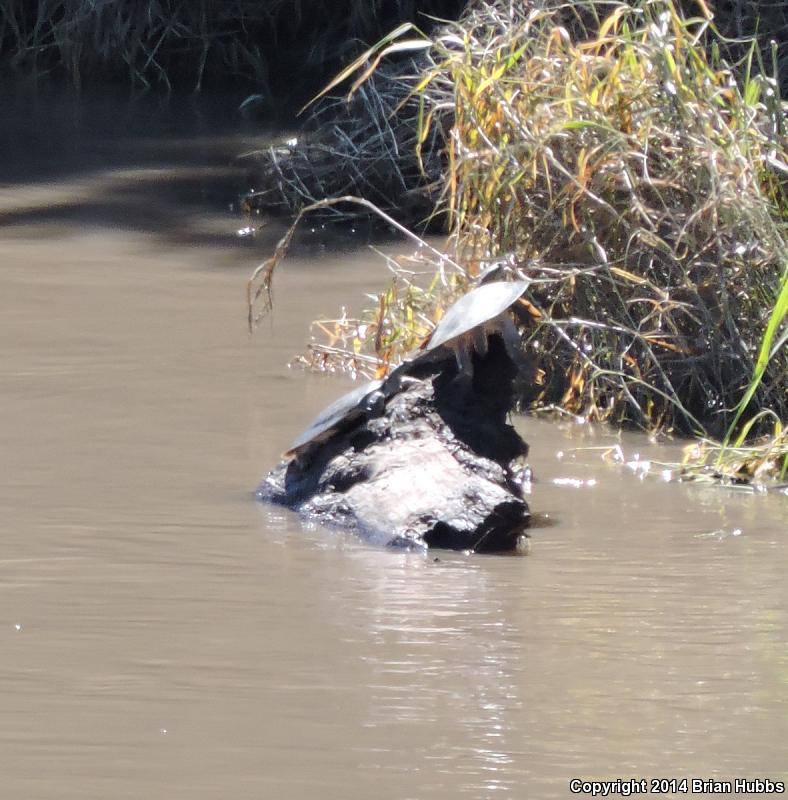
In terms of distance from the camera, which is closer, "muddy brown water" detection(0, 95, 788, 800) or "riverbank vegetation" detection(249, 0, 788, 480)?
"muddy brown water" detection(0, 95, 788, 800)

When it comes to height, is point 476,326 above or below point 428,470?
above

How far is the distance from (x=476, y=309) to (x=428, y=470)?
38 cm

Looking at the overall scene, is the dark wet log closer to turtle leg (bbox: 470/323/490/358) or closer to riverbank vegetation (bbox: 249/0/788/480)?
turtle leg (bbox: 470/323/490/358)

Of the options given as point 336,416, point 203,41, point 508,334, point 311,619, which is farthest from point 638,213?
point 203,41

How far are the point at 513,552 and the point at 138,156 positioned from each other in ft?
18.4

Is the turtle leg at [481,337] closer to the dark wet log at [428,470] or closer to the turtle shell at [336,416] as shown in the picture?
the dark wet log at [428,470]

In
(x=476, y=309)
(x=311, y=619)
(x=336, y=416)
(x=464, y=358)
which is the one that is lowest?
(x=311, y=619)

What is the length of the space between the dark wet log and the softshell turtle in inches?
1.8

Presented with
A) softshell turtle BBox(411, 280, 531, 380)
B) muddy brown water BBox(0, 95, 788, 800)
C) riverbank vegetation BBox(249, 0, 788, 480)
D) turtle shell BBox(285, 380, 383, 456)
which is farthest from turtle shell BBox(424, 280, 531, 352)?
riverbank vegetation BBox(249, 0, 788, 480)

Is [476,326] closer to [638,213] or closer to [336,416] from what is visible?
[336,416]

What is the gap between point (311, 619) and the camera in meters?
2.80

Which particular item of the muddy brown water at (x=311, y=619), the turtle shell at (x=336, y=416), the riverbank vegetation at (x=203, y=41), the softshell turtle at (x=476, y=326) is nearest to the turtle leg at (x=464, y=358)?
the softshell turtle at (x=476, y=326)

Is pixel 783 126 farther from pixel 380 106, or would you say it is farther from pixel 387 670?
pixel 380 106

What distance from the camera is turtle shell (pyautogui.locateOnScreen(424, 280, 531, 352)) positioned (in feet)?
11.4
